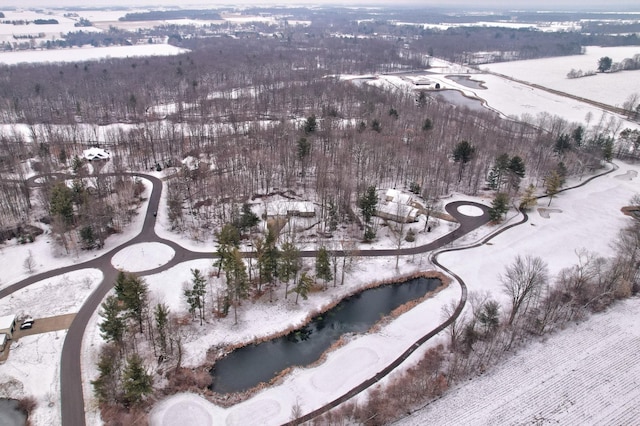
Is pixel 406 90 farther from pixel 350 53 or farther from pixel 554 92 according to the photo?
pixel 350 53

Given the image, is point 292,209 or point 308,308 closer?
point 308,308

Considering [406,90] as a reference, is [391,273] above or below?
below

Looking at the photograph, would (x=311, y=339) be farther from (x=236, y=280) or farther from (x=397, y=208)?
(x=397, y=208)

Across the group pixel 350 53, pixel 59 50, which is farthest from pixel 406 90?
pixel 59 50

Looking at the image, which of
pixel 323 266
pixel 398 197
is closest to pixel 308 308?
pixel 323 266

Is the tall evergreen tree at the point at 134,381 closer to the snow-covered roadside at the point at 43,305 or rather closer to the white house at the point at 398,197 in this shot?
the snow-covered roadside at the point at 43,305

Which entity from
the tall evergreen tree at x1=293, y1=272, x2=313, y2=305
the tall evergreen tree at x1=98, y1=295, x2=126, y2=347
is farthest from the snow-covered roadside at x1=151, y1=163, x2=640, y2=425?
the tall evergreen tree at x1=98, y1=295, x2=126, y2=347
